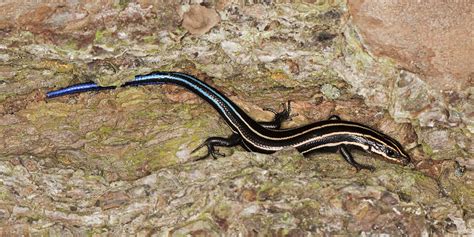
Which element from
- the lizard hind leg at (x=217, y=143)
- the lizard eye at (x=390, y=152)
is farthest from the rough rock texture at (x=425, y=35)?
the lizard hind leg at (x=217, y=143)

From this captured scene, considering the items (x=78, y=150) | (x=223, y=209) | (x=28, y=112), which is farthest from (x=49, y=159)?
(x=223, y=209)

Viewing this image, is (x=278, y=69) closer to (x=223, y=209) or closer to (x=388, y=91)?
(x=388, y=91)

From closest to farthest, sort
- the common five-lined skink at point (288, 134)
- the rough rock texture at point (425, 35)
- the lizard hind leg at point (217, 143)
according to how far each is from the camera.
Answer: the rough rock texture at point (425, 35), the lizard hind leg at point (217, 143), the common five-lined skink at point (288, 134)

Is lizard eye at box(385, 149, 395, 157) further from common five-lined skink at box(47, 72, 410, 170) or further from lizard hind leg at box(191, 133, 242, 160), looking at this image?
lizard hind leg at box(191, 133, 242, 160)

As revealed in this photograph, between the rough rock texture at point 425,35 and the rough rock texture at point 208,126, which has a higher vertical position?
the rough rock texture at point 425,35

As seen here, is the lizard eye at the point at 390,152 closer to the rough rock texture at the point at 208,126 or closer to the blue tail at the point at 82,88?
the rough rock texture at the point at 208,126

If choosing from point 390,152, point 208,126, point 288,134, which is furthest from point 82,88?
point 390,152

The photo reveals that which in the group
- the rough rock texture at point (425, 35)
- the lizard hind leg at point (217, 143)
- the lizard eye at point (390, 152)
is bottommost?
the lizard hind leg at point (217, 143)
